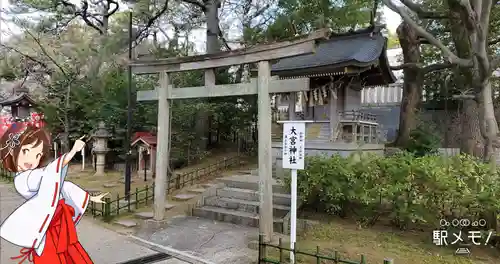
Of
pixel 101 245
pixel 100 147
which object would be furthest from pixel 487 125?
pixel 100 147

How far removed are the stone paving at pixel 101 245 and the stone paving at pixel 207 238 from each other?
53 centimetres

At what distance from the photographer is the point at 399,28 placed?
52.3 ft

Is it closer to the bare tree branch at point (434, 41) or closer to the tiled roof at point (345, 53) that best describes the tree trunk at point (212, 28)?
the tiled roof at point (345, 53)

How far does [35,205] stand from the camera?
385 centimetres

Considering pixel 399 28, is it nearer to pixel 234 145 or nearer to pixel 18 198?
pixel 234 145

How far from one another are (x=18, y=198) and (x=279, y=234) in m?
5.29

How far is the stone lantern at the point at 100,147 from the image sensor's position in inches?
586

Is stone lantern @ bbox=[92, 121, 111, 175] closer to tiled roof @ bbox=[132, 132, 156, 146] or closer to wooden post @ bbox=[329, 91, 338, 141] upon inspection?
tiled roof @ bbox=[132, 132, 156, 146]

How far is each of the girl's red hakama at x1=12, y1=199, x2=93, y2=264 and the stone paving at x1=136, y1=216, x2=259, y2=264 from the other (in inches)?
107

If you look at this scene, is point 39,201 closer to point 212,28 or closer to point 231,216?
point 231,216

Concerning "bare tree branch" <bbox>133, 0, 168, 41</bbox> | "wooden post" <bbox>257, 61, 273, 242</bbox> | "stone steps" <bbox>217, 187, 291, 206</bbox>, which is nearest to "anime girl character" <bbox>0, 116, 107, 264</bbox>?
"wooden post" <bbox>257, 61, 273, 242</bbox>

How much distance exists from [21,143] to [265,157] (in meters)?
4.26

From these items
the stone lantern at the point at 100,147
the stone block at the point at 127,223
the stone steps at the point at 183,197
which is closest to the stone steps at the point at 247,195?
the stone steps at the point at 183,197

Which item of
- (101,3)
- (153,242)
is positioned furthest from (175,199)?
(101,3)
